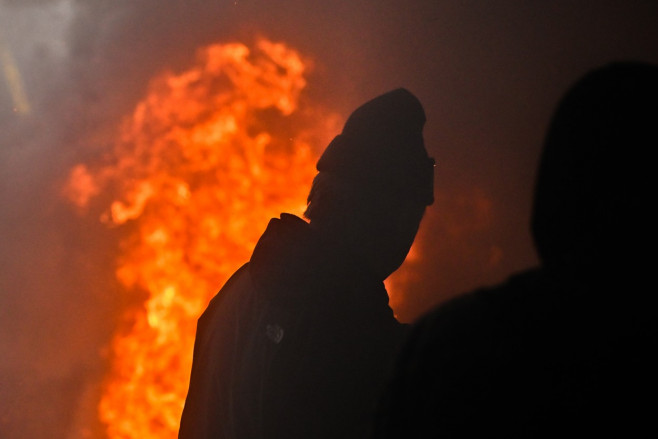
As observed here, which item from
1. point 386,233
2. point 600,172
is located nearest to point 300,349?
point 386,233

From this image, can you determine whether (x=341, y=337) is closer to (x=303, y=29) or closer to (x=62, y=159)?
(x=303, y=29)

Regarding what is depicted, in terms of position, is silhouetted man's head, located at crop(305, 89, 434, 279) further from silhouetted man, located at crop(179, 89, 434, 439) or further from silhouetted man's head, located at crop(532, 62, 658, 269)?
silhouetted man's head, located at crop(532, 62, 658, 269)

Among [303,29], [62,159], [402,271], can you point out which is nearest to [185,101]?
[303,29]

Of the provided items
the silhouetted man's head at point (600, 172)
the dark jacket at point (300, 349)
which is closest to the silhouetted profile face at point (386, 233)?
the dark jacket at point (300, 349)

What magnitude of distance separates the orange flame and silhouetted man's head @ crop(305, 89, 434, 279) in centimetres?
225

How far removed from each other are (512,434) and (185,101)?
393 cm

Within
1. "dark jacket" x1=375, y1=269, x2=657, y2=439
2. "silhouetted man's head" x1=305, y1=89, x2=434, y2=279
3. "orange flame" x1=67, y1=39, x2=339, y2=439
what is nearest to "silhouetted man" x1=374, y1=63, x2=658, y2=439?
"dark jacket" x1=375, y1=269, x2=657, y2=439

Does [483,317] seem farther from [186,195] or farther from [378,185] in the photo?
[186,195]

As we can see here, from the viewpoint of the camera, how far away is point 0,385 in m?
6.21

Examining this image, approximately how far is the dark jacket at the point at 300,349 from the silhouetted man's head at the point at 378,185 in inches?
5.9

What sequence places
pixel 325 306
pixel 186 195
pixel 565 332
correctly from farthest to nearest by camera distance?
pixel 186 195 < pixel 325 306 < pixel 565 332

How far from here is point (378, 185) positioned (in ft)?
4.44

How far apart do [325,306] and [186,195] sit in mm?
3437

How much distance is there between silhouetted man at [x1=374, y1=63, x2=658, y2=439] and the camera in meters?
0.57
